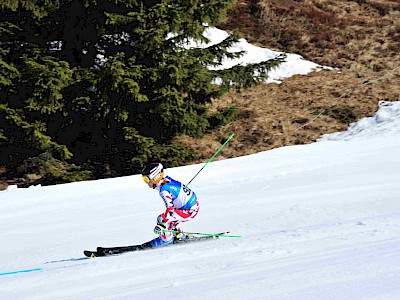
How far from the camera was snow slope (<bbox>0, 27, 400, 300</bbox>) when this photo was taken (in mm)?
4446

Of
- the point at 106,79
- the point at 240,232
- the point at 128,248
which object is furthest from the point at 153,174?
the point at 106,79

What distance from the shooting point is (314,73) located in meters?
24.0

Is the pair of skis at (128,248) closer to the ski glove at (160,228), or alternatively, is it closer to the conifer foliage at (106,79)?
the ski glove at (160,228)

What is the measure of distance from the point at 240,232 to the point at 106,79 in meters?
7.82

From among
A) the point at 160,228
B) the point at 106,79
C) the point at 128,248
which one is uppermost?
the point at 106,79

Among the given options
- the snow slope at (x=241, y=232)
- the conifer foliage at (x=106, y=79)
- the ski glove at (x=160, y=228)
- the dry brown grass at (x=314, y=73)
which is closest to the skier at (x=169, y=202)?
the ski glove at (x=160, y=228)

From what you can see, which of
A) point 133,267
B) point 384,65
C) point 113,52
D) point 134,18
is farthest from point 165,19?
point 384,65

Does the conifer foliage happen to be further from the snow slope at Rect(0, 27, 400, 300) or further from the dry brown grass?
the dry brown grass

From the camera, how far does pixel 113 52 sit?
631 inches

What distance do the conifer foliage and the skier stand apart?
7.16 metres

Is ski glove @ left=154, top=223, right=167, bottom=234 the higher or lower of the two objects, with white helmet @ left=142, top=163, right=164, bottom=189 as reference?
lower

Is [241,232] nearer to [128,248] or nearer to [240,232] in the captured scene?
[240,232]

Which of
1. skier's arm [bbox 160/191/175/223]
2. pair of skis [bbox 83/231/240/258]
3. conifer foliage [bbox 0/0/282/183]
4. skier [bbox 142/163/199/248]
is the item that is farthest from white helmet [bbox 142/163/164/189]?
conifer foliage [bbox 0/0/282/183]

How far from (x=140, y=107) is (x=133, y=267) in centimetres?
1016
